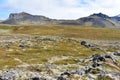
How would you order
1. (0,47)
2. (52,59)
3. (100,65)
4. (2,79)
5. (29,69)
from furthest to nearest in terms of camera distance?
(0,47) → (52,59) → (29,69) → (100,65) → (2,79)

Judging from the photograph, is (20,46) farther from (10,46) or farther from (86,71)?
(86,71)

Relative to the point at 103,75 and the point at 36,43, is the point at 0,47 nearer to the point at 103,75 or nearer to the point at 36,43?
the point at 36,43

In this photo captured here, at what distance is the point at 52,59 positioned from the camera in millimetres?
93188

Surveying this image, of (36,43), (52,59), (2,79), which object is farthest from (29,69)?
(36,43)

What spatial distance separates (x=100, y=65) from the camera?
57438 mm

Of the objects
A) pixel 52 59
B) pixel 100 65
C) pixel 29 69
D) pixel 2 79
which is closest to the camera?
pixel 2 79

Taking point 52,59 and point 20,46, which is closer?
point 52,59

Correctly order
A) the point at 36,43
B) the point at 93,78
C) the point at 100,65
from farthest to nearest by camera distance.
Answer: the point at 36,43 < the point at 100,65 < the point at 93,78

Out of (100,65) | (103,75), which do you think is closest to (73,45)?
(100,65)

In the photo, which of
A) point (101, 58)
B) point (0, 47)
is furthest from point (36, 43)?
point (101, 58)

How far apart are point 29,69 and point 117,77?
72.6ft

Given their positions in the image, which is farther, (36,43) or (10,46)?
(36,43)

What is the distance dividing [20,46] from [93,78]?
76743mm

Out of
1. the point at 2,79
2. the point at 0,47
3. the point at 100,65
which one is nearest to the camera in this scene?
the point at 2,79
